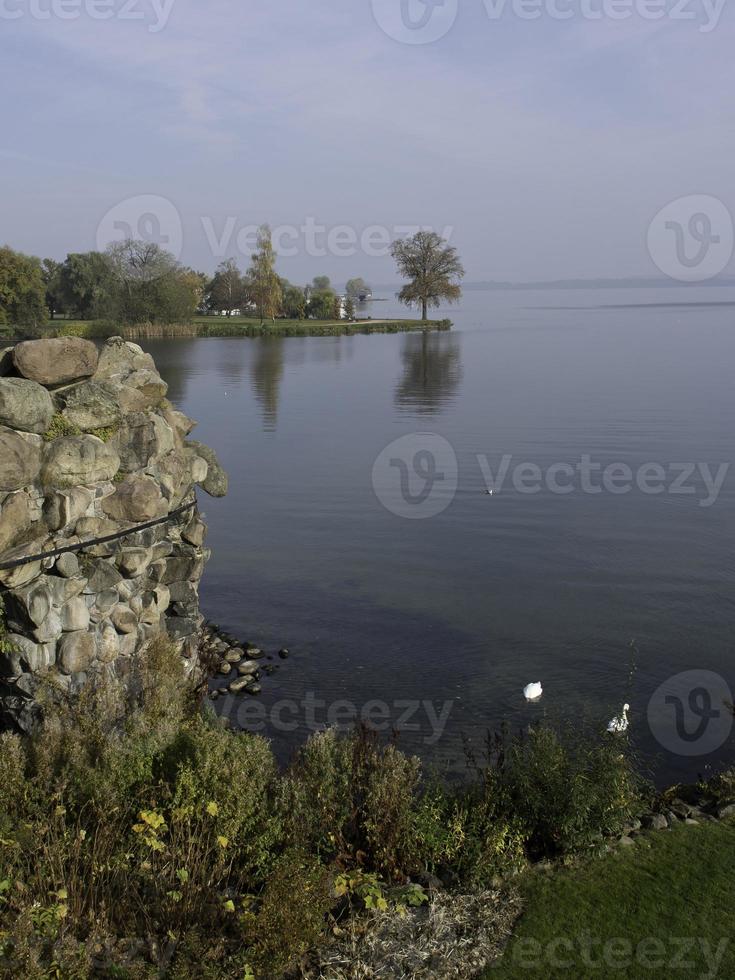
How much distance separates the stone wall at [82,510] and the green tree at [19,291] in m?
60.3

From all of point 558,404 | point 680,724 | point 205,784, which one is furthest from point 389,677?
point 558,404

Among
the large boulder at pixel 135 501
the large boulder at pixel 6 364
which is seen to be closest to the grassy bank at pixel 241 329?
the large boulder at pixel 135 501

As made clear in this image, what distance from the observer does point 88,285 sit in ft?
298

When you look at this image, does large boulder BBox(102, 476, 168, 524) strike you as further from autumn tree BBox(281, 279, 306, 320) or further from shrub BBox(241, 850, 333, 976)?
autumn tree BBox(281, 279, 306, 320)

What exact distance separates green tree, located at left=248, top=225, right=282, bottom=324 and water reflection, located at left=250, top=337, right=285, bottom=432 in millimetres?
29598

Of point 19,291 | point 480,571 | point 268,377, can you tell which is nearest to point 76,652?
point 480,571

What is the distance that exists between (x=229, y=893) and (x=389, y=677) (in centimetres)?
616

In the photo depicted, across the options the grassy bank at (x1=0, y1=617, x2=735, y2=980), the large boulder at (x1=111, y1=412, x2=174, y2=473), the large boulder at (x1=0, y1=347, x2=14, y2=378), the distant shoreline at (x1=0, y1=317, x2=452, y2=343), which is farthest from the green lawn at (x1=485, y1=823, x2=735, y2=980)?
the distant shoreline at (x1=0, y1=317, x2=452, y2=343)

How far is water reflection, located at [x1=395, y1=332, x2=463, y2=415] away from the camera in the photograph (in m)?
40.5

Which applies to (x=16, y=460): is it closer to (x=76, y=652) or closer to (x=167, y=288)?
(x=76, y=652)

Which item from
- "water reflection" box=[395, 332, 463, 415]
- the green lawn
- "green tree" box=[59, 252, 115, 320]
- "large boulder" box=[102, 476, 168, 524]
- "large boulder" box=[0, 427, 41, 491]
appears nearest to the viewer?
the green lawn

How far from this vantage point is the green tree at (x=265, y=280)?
363ft

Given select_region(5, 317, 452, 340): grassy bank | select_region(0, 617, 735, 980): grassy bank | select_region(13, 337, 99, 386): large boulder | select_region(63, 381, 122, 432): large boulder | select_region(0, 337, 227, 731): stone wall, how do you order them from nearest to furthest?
1. select_region(0, 617, 735, 980): grassy bank
2. select_region(0, 337, 227, 731): stone wall
3. select_region(13, 337, 99, 386): large boulder
4. select_region(63, 381, 122, 432): large boulder
5. select_region(5, 317, 452, 340): grassy bank

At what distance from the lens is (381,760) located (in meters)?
7.35
